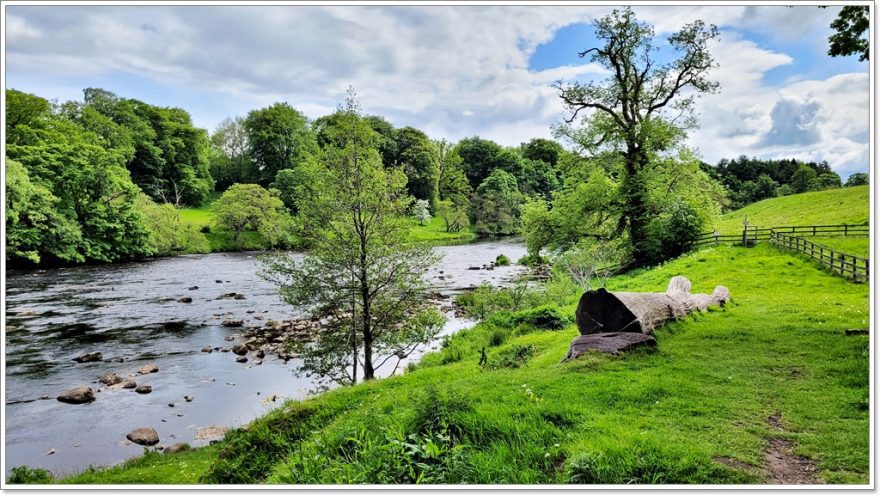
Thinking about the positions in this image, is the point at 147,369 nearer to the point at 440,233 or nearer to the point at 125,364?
the point at 125,364

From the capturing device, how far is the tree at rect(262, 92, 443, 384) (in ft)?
45.6

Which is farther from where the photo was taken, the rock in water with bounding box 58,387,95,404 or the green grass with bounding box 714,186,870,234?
the green grass with bounding box 714,186,870,234

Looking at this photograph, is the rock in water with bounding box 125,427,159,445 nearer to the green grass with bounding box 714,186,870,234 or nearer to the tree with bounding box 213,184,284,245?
the green grass with bounding box 714,186,870,234

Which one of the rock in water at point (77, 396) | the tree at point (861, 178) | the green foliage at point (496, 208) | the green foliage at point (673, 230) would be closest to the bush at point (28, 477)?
the rock in water at point (77, 396)

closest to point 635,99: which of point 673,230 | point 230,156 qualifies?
point 673,230

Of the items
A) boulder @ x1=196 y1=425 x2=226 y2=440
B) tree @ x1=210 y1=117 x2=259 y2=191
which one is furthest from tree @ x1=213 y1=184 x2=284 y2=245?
boulder @ x1=196 y1=425 x2=226 y2=440

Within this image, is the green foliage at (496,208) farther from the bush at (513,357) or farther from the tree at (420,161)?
the bush at (513,357)

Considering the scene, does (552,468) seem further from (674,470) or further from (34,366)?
(34,366)

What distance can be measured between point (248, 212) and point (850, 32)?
5831cm

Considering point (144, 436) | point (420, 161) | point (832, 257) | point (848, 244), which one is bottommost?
point (144, 436)

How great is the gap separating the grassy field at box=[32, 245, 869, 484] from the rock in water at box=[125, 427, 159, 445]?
70.3 inches

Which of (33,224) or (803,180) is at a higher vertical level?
(803,180)

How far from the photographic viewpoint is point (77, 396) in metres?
14.0

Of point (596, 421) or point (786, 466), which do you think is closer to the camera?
point (786, 466)
